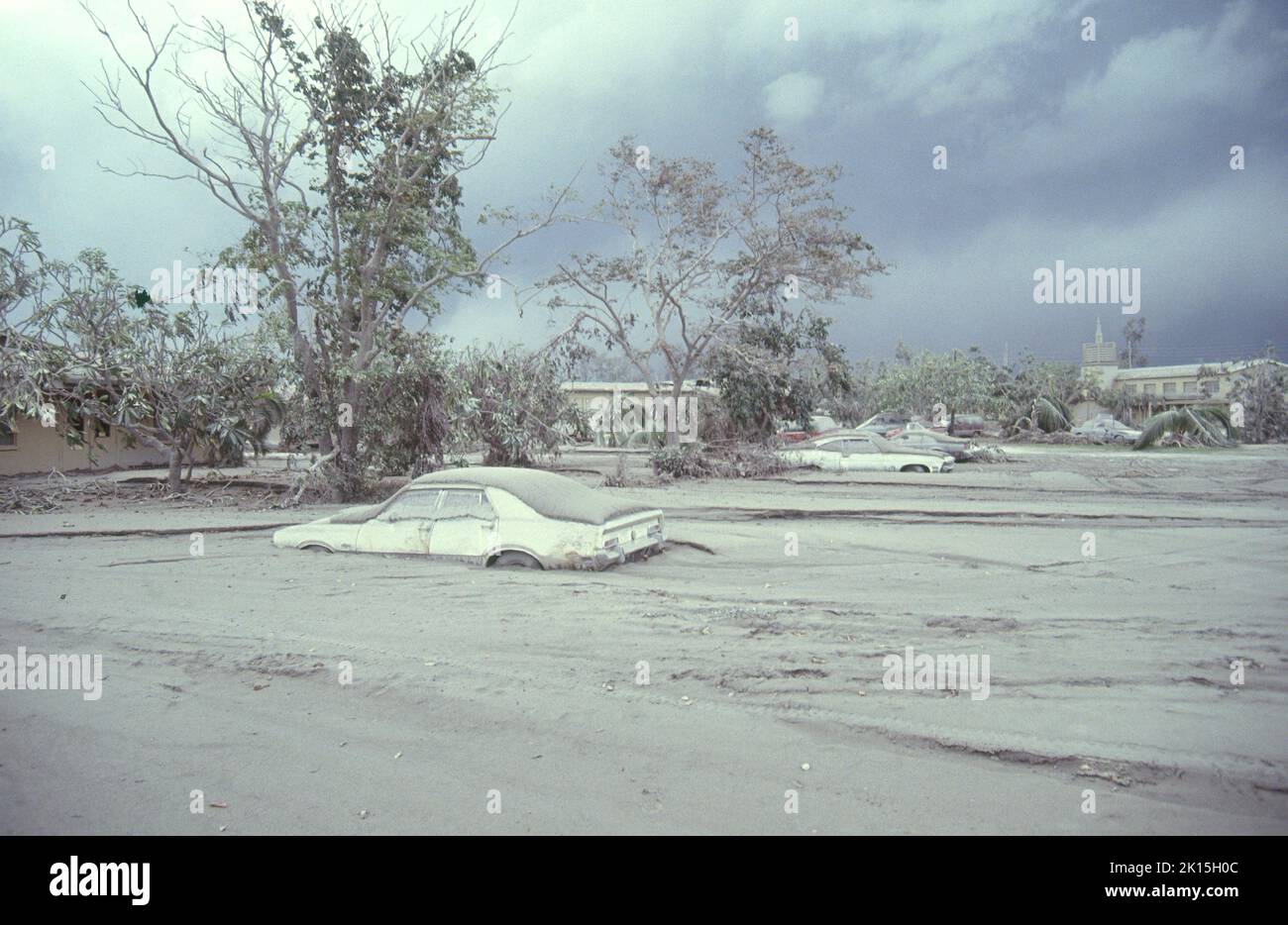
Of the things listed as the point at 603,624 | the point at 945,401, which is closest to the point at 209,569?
the point at 603,624

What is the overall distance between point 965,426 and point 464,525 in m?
42.0

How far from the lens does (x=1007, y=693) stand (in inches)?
213

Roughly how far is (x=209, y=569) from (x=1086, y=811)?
9458 mm

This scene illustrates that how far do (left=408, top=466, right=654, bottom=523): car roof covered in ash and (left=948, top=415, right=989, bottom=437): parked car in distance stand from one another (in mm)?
38922

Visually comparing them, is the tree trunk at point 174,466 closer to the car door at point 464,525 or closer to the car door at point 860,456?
the car door at point 464,525

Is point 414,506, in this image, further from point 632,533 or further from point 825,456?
point 825,456

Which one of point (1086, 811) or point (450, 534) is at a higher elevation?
point (450, 534)

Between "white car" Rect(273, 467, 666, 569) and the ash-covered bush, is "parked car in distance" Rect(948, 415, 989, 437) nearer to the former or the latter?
the ash-covered bush

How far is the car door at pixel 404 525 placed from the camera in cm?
995

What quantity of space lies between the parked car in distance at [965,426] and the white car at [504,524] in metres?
39.0

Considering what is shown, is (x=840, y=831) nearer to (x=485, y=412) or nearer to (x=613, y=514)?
(x=613, y=514)

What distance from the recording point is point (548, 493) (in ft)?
31.6

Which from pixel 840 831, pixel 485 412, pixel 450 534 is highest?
pixel 485 412

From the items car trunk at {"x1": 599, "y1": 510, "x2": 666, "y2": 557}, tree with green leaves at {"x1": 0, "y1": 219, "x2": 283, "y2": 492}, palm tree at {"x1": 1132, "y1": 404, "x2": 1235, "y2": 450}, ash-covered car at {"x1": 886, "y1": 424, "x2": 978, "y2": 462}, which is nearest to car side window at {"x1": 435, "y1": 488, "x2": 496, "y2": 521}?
car trunk at {"x1": 599, "y1": 510, "x2": 666, "y2": 557}
